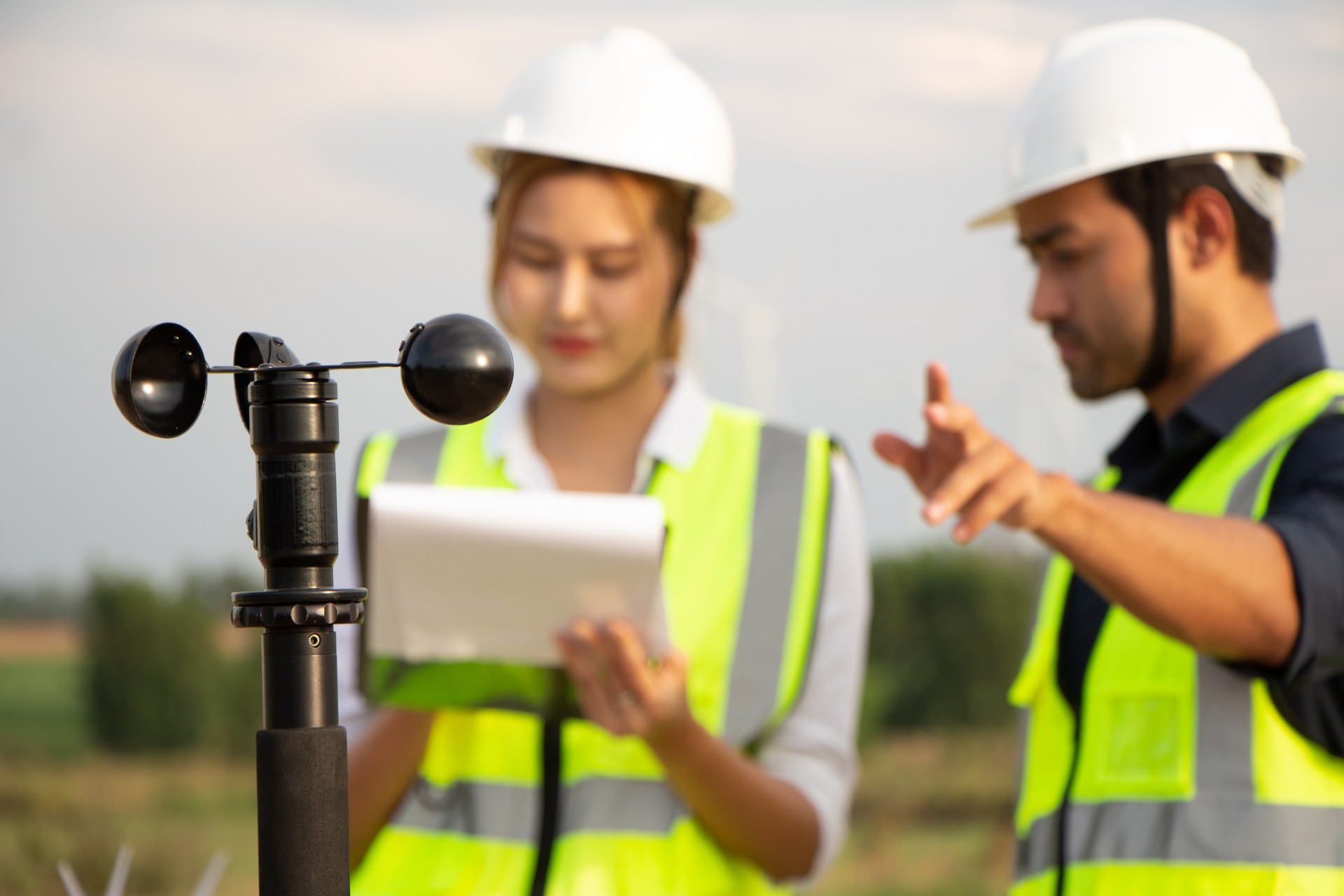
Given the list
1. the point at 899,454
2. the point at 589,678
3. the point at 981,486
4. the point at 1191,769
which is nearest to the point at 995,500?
the point at 981,486

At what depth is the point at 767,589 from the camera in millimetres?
3221

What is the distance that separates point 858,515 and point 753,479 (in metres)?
0.27

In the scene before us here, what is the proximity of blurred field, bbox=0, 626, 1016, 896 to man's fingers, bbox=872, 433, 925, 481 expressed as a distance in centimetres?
791

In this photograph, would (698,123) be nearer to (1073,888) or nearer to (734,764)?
(734,764)

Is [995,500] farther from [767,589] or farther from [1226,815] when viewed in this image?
[767,589]

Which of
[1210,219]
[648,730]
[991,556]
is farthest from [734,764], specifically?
[991,556]

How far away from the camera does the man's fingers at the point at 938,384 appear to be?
2.62 meters

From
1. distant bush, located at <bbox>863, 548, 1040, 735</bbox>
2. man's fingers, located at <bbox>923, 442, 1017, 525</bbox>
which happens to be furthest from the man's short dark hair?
distant bush, located at <bbox>863, 548, 1040, 735</bbox>

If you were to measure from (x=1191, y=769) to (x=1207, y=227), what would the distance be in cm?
113

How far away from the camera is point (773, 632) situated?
125 inches

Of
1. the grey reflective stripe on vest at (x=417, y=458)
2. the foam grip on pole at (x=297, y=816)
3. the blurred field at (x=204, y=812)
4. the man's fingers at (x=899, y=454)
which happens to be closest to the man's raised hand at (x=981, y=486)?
the man's fingers at (x=899, y=454)

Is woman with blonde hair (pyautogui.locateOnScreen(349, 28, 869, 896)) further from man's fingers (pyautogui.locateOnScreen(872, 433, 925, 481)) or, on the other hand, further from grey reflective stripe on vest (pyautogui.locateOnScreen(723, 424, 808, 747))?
man's fingers (pyautogui.locateOnScreen(872, 433, 925, 481))

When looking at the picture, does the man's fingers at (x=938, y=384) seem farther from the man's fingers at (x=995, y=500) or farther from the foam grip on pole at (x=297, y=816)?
the foam grip on pole at (x=297, y=816)

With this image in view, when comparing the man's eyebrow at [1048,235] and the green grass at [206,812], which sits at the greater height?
the man's eyebrow at [1048,235]
